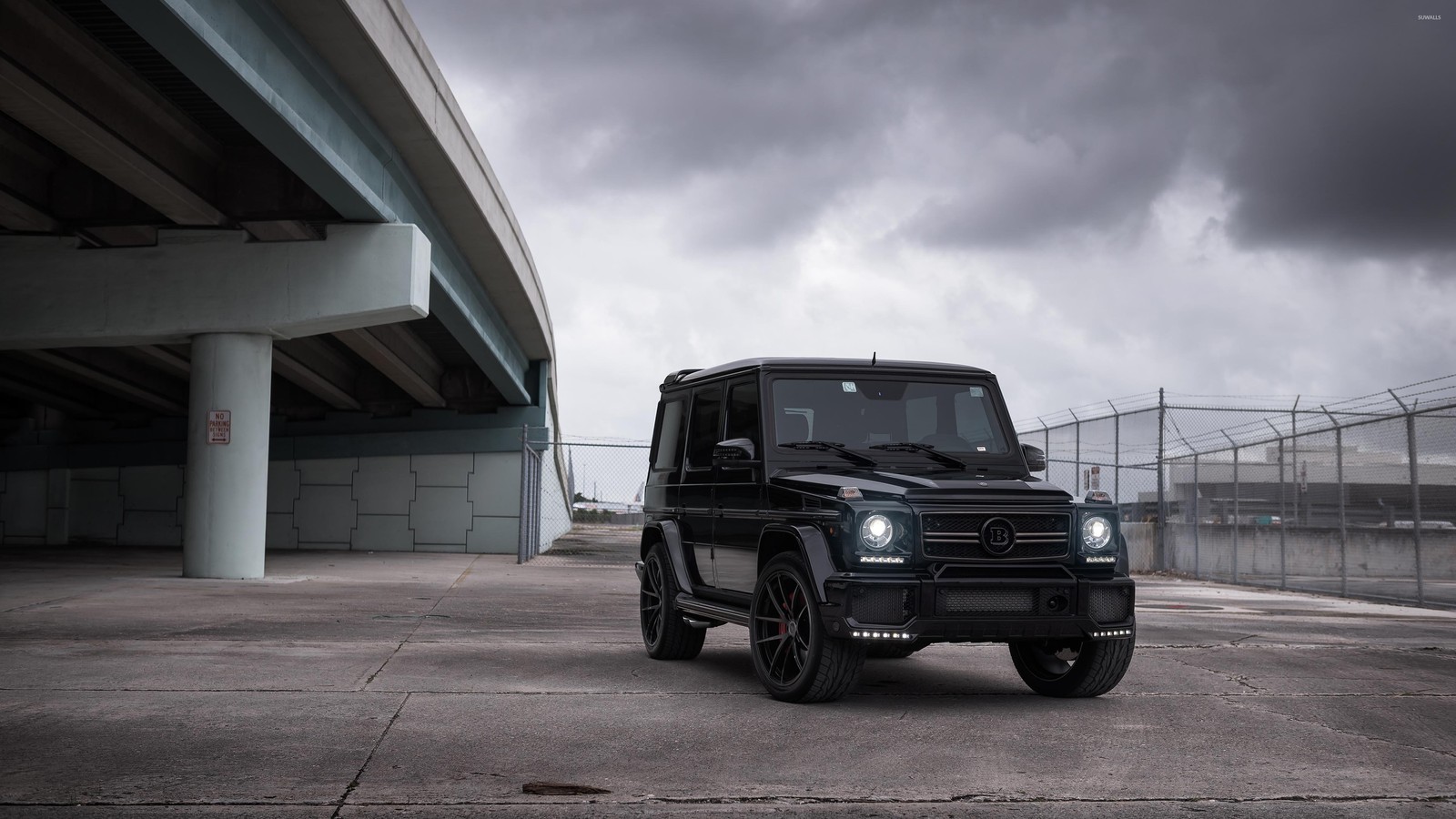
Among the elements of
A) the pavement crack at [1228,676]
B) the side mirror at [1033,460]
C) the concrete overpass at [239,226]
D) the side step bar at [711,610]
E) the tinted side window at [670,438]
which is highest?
the concrete overpass at [239,226]

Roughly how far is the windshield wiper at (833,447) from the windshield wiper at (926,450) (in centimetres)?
17

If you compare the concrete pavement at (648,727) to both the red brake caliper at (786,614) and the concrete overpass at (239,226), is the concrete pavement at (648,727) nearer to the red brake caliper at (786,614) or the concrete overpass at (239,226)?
the red brake caliper at (786,614)

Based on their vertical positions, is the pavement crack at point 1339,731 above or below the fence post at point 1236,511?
below

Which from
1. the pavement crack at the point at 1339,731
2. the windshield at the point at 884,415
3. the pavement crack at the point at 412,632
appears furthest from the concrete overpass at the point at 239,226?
the pavement crack at the point at 1339,731

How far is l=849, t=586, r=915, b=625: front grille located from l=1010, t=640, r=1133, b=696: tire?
1181 millimetres

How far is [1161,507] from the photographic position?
22.3 meters

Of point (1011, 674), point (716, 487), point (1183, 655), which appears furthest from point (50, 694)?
point (1183, 655)

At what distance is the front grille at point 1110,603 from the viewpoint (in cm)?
664

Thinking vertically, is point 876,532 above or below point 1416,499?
below

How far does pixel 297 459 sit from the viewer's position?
3039 centimetres

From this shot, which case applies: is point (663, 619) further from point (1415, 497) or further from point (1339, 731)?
point (1415, 497)

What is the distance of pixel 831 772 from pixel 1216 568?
18259 millimetres

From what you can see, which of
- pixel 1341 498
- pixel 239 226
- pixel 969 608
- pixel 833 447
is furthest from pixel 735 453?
pixel 1341 498

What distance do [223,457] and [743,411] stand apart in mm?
10918
